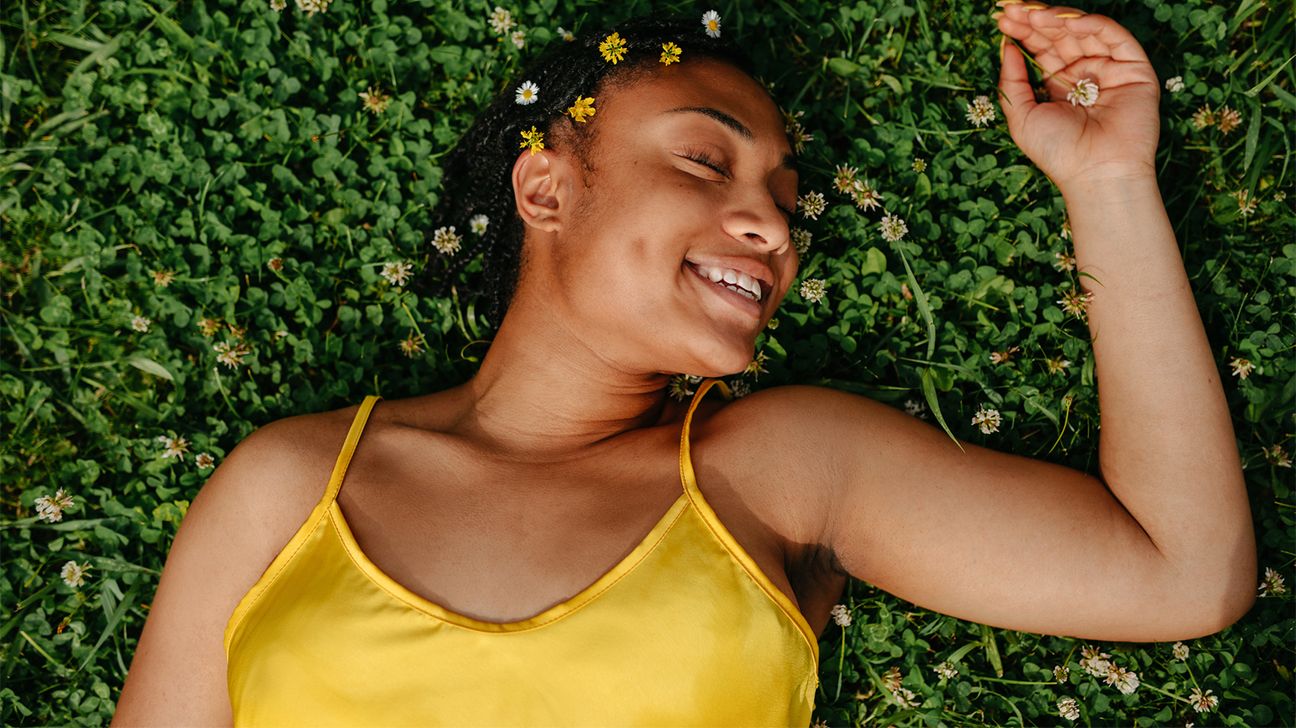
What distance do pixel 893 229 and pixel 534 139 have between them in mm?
1297

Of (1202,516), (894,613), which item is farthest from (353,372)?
(1202,516)

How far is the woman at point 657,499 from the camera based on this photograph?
2549mm

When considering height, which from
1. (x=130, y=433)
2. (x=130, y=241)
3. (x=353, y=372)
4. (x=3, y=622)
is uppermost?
(x=130, y=241)

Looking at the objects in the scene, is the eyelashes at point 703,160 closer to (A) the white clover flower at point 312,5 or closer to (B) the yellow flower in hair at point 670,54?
(B) the yellow flower in hair at point 670,54

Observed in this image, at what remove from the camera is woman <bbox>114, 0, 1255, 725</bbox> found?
2549 millimetres

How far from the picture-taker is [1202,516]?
9.23 ft

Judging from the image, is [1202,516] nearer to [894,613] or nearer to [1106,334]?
[1106,334]

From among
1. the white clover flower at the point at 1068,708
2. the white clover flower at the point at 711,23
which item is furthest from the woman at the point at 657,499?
the white clover flower at the point at 1068,708

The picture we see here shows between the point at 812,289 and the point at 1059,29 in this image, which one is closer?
the point at 1059,29

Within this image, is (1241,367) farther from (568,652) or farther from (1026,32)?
(568,652)

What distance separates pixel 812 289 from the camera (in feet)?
11.6

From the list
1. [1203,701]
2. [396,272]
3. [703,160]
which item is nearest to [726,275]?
[703,160]

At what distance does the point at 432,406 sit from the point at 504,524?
598 millimetres

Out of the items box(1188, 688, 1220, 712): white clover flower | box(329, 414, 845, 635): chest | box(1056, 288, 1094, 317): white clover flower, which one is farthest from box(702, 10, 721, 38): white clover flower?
box(1188, 688, 1220, 712): white clover flower
